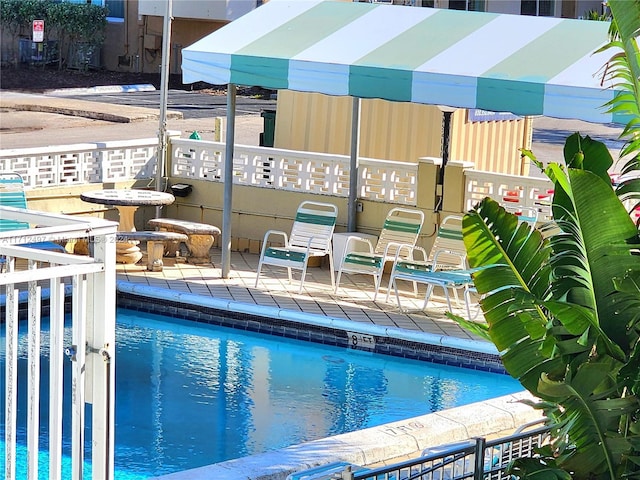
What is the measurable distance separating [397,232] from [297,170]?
2.19 meters

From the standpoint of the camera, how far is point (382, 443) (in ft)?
24.1

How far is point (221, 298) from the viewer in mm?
12328

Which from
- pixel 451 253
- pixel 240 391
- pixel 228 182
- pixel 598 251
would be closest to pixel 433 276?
pixel 451 253

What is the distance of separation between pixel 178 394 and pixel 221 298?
2.32 m

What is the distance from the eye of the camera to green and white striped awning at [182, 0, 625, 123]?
36.4ft

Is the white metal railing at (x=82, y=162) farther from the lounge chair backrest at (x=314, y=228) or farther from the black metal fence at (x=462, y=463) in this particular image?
the black metal fence at (x=462, y=463)

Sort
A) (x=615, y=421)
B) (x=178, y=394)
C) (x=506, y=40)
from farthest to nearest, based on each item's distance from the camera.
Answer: (x=506, y=40) < (x=178, y=394) < (x=615, y=421)

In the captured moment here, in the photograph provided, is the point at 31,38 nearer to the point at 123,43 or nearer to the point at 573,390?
the point at 123,43

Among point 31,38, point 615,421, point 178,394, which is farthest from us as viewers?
point 31,38

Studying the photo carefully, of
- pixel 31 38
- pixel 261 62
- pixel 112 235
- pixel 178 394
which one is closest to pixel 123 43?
pixel 31 38

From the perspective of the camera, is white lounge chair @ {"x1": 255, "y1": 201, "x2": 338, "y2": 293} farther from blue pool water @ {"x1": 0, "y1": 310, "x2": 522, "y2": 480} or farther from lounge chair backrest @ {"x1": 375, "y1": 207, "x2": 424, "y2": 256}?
blue pool water @ {"x1": 0, "y1": 310, "x2": 522, "y2": 480}

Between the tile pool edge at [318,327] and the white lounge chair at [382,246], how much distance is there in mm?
850

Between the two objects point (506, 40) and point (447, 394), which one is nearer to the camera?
point (447, 394)

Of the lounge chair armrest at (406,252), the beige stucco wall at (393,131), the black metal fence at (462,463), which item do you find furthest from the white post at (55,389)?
the beige stucco wall at (393,131)
